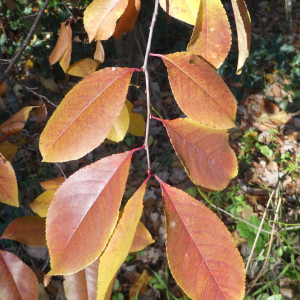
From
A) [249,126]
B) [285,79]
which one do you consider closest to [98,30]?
[249,126]

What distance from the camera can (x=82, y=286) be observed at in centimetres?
63

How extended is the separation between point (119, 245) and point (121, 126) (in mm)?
315

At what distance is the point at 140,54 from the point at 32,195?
1367 mm

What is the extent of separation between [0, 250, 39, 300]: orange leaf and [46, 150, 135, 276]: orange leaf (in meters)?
0.35

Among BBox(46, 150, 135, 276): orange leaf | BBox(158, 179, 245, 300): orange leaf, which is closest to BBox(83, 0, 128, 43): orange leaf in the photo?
BBox(46, 150, 135, 276): orange leaf

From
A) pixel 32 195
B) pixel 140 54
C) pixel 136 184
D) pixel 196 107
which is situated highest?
pixel 196 107

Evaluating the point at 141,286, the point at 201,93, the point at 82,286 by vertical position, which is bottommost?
the point at 141,286

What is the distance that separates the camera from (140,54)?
6.96 feet

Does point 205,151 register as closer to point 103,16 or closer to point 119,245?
A: point 119,245

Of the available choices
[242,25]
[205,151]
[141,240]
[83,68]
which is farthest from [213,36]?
[141,240]

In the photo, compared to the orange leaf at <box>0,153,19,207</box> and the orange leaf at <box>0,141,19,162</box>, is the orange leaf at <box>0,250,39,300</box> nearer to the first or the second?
the orange leaf at <box>0,153,19,207</box>

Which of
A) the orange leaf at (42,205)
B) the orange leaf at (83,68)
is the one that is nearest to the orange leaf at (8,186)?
the orange leaf at (42,205)

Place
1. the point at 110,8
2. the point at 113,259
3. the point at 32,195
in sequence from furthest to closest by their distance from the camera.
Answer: the point at 32,195, the point at 110,8, the point at 113,259

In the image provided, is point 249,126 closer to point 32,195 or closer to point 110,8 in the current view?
point 32,195
